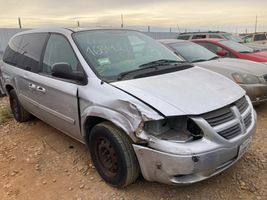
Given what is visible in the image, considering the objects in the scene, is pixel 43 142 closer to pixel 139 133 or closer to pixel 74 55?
pixel 74 55

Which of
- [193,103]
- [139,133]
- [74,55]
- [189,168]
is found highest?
[74,55]

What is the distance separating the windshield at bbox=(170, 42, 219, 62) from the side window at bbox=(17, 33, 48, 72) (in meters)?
3.21

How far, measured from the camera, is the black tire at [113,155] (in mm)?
2826

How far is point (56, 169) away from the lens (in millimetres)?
3756

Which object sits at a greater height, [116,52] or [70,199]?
[116,52]

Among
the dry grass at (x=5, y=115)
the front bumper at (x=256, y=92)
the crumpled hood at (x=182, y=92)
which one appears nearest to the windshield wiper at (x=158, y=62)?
the crumpled hood at (x=182, y=92)

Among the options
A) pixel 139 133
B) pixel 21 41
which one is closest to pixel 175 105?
pixel 139 133

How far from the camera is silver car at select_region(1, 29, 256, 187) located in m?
2.62

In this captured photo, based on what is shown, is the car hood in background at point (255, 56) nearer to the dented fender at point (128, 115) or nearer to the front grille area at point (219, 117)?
the front grille area at point (219, 117)

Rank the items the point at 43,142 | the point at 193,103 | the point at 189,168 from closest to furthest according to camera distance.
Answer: the point at 189,168 < the point at 193,103 < the point at 43,142

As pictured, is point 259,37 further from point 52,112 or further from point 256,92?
point 52,112

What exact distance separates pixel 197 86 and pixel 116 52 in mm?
1169

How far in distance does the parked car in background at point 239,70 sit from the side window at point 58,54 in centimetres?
205

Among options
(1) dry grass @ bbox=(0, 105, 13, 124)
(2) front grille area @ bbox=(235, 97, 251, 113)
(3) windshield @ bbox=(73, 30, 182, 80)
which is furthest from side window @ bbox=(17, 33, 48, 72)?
(2) front grille area @ bbox=(235, 97, 251, 113)
